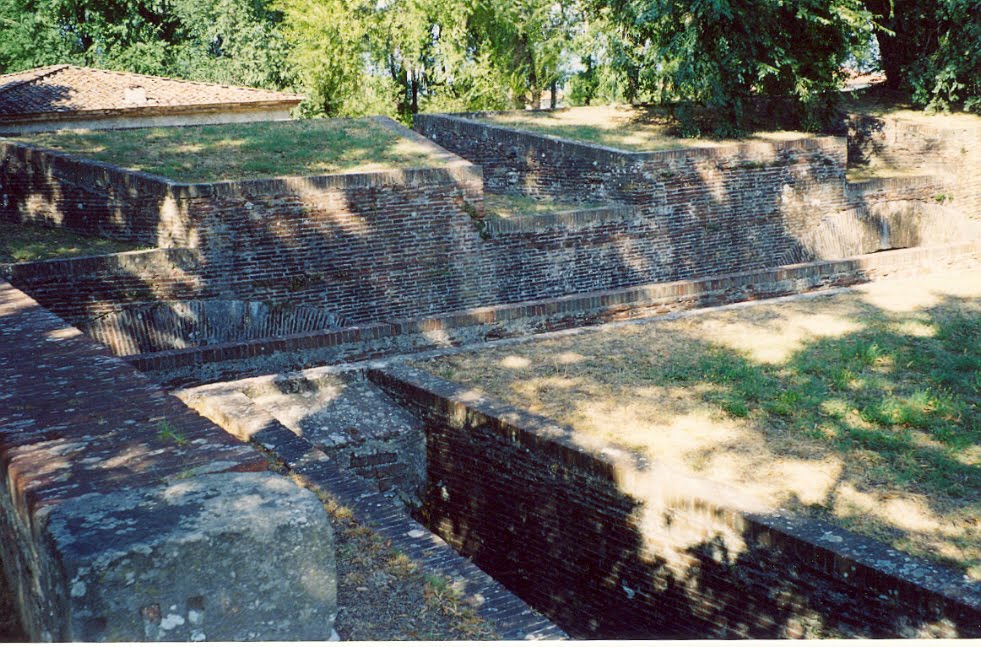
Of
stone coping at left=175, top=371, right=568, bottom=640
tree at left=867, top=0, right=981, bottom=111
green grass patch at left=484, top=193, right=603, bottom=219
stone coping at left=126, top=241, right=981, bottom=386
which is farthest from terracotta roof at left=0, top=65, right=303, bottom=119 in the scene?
stone coping at left=175, top=371, right=568, bottom=640

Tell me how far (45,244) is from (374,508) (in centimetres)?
768

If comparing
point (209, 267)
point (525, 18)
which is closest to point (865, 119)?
point (525, 18)

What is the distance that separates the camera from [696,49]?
15938mm

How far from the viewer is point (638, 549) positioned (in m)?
5.79

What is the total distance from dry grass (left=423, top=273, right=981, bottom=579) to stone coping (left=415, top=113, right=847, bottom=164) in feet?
15.0

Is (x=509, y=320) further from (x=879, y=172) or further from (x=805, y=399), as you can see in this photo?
(x=879, y=172)

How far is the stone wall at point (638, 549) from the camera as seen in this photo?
4680 mm

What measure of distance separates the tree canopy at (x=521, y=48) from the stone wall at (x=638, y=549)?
10.7 m

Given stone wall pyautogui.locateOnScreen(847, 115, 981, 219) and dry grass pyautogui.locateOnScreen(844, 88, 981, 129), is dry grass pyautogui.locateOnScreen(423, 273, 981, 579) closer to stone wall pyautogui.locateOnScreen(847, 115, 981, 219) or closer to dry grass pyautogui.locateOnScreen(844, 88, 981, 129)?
stone wall pyautogui.locateOnScreen(847, 115, 981, 219)

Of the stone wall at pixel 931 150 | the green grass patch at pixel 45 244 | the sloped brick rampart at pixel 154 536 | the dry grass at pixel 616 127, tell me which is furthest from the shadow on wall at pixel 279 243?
the stone wall at pixel 931 150

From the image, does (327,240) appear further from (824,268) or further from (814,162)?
(814,162)

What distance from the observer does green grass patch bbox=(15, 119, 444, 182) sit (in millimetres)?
12359

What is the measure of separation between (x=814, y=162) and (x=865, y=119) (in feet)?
13.8

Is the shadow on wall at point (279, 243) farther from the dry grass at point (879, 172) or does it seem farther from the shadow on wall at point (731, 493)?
the dry grass at point (879, 172)
